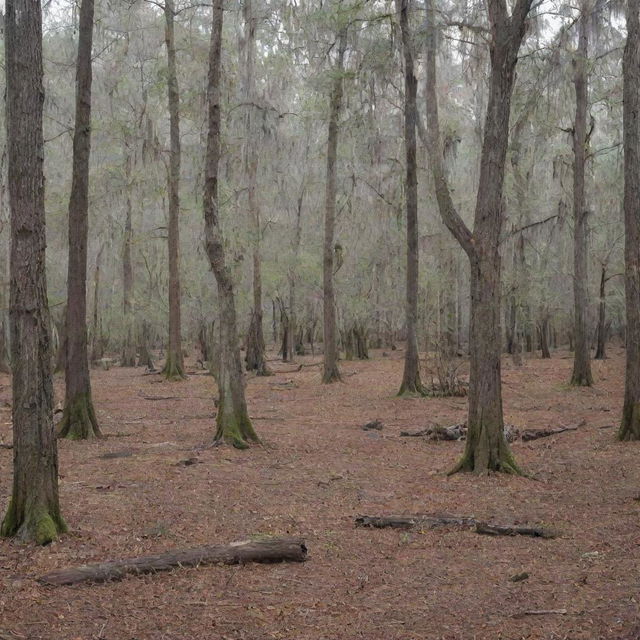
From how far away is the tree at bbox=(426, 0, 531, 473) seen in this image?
26.7ft

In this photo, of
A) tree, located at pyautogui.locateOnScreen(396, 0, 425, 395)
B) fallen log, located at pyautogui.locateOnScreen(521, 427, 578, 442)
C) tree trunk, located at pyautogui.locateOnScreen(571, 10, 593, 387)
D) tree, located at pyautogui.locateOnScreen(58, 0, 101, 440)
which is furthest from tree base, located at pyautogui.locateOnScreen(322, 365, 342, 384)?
tree, located at pyautogui.locateOnScreen(58, 0, 101, 440)

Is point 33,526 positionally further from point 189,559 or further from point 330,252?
point 330,252

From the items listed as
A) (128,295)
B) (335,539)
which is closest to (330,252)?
(128,295)

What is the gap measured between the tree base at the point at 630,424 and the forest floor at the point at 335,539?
235mm

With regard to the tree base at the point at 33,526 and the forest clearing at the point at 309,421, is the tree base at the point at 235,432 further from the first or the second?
the tree base at the point at 33,526

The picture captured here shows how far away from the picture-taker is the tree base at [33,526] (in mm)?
5320

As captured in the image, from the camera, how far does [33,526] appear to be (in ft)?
17.6

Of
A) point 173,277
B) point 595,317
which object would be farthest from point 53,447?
point 595,317

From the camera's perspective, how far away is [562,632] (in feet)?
12.8

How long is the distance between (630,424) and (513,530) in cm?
482

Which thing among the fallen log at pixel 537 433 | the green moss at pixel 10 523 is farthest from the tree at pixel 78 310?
the fallen log at pixel 537 433

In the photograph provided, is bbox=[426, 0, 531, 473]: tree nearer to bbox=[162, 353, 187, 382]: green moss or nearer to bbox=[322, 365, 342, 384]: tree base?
bbox=[322, 365, 342, 384]: tree base

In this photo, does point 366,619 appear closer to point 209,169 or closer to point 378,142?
point 209,169

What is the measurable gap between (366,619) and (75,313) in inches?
305
